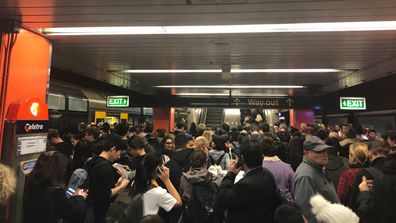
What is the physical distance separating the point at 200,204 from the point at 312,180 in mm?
1103

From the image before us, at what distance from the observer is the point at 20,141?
375 cm

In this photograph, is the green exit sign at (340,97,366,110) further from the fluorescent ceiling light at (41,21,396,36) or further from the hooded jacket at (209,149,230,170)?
the hooded jacket at (209,149,230,170)

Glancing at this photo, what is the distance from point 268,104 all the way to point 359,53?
16.0 ft

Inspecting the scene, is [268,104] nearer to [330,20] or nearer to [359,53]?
[359,53]

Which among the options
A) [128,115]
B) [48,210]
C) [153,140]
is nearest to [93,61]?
[153,140]

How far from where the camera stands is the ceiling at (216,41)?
349 centimetres

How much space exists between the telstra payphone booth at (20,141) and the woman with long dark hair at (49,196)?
5.18 ft

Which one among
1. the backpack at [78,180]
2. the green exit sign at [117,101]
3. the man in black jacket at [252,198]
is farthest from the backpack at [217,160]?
the green exit sign at [117,101]

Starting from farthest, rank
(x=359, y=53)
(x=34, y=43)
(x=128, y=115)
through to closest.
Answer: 1. (x=128, y=115)
2. (x=359, y=53)
3. (x=34, y=43)

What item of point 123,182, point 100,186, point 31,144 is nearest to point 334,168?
point 123,182

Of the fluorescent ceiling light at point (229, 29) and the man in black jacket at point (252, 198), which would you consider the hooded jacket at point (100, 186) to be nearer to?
the man in black jacket at point (252, 198)

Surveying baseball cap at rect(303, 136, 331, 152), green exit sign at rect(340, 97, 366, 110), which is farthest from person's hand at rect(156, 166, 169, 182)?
green exit sign at rect(340, 97, 366, 110)

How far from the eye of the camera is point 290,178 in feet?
10.6

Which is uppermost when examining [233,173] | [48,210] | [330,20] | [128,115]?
[330,20]
